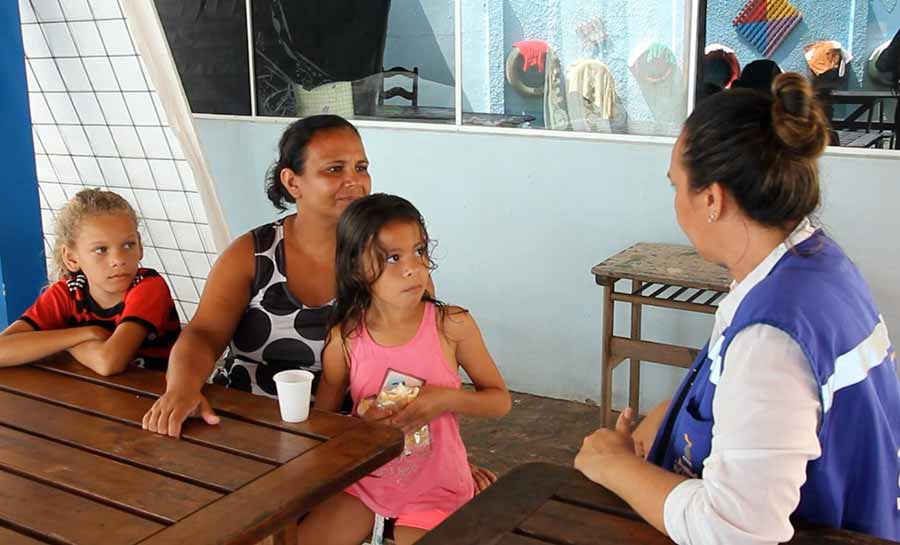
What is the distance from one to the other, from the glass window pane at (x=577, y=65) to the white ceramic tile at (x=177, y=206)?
122 cm

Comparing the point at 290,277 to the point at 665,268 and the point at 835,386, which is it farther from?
the point at 665,268

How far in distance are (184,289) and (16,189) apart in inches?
37.7

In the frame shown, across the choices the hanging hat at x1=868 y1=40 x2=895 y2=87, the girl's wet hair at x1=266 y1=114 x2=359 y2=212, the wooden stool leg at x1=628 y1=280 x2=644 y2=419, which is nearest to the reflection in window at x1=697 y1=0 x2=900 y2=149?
the hanging hat at x1=868 y1=40 x2=895 y2=87

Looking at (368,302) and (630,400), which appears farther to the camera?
(630,400)

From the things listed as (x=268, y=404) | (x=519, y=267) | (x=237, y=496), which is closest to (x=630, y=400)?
(x=519, y=267)

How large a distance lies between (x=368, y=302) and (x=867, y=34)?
213cm

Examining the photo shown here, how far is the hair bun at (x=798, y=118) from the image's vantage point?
1.30m

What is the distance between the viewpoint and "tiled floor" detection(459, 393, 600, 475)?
3586mm

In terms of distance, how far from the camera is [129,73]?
351 cm

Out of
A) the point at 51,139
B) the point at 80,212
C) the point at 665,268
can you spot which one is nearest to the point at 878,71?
the point at 665,268

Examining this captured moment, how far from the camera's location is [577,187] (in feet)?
12.8

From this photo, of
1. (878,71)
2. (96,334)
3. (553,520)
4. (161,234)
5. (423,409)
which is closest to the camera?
(553,520)

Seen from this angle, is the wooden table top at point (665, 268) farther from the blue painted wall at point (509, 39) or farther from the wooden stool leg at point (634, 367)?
the blue painted wall at point (509, 39)

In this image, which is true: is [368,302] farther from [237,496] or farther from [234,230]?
[234,230]
